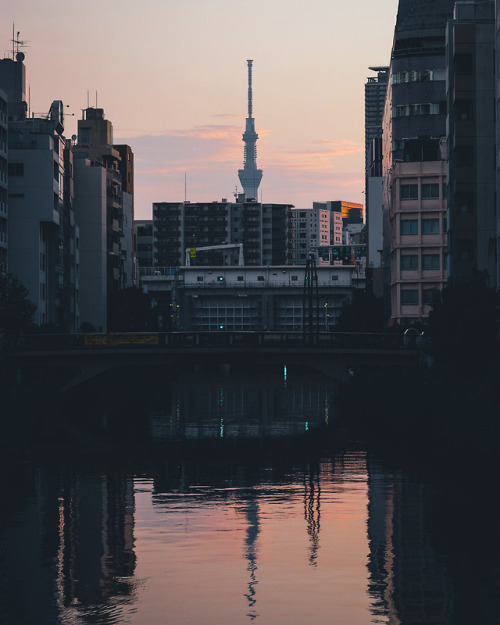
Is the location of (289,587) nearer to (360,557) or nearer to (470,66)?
(360,557)

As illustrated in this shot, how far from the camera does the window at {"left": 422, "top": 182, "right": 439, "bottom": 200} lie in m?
159

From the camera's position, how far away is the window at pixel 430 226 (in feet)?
519

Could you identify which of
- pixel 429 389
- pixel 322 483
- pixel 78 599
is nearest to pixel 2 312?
pixel 429 389

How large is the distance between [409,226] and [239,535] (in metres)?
116

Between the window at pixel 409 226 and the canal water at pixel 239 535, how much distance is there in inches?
2927

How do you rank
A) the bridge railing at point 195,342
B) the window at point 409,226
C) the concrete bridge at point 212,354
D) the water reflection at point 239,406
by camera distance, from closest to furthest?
the water reflection at point 239,406 < the concrete bridge at point 212,354 < the bridge railing at point 195,342 < the window at point 409,226

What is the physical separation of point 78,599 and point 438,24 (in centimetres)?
14513

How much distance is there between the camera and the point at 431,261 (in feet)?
520

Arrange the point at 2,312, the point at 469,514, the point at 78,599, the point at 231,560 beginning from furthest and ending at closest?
the point at 2,312 < the point at 469,514 < the point at 231,560 < the point at 78,599

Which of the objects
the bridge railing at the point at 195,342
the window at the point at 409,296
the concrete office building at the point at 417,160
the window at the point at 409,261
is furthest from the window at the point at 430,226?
the bridge railing at the point at 195,342

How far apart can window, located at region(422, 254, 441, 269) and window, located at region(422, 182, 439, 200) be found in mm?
7238

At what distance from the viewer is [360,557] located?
43.6m

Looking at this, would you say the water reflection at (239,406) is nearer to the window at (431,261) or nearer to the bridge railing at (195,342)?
the bridge railing at (195,342)

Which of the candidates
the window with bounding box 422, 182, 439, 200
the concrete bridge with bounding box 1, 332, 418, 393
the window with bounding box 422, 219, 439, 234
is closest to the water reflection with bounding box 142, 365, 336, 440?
the concrete bridge with bounding box 1, 332, 418, 393
